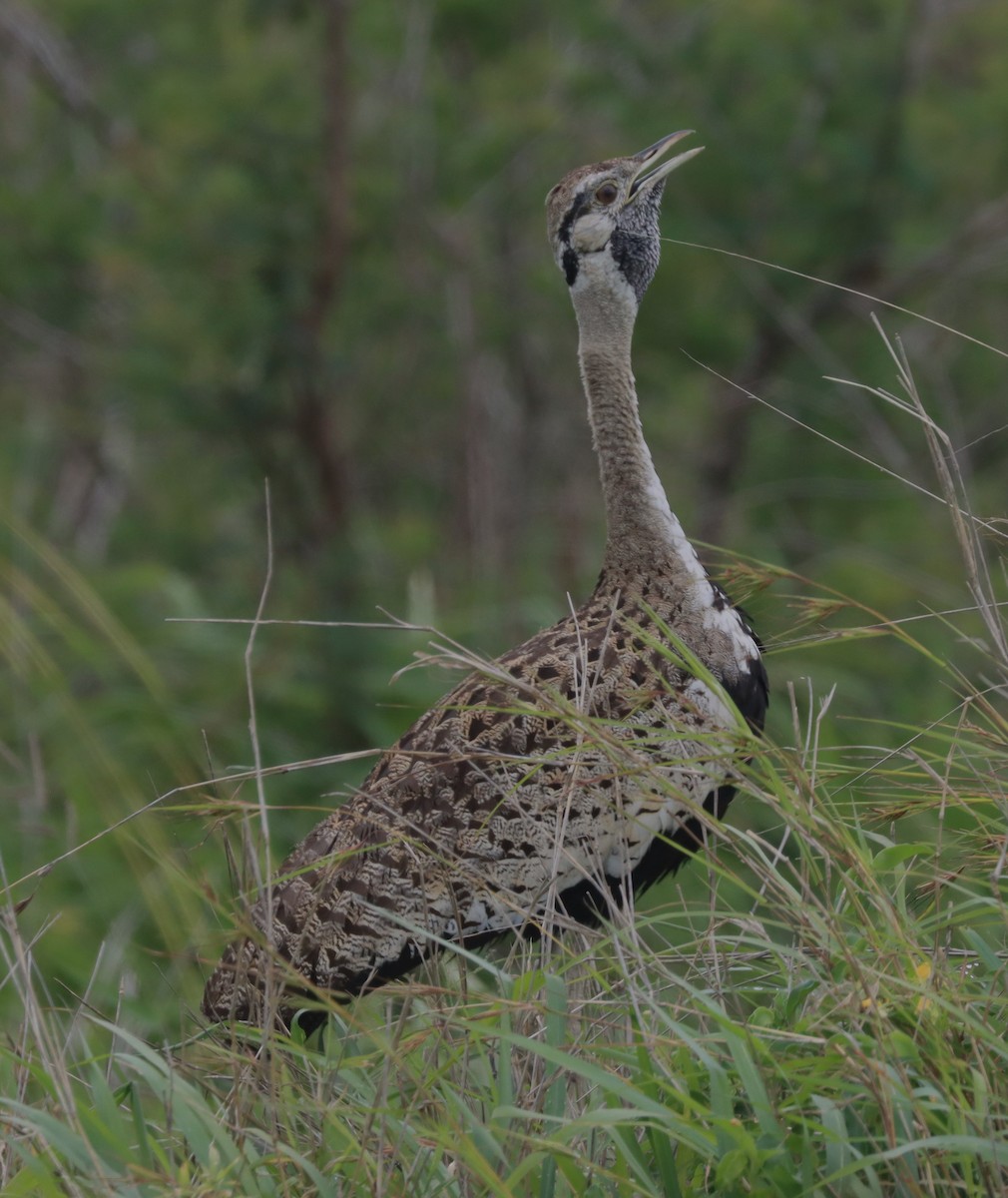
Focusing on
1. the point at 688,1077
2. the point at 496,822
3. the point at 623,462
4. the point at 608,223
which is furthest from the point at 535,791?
the point at 608,223

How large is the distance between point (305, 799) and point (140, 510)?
172 inches

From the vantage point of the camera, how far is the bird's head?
4016 millimetres

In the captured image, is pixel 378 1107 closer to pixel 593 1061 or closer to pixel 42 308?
pixel 593 1061

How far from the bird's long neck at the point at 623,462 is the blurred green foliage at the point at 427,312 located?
2.90 m

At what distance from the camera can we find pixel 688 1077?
245cm

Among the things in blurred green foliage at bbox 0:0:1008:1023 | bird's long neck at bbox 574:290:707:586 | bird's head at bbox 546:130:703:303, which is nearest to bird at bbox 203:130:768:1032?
Answer: bird's long neck at bbox 574:290:707:586

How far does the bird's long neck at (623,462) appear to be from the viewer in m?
3.78

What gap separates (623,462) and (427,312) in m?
5.76

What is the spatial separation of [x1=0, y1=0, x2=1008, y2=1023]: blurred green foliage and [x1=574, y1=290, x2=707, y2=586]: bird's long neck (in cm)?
290

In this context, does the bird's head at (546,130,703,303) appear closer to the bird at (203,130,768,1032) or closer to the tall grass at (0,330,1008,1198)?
the bird at (203,130,768,1032)

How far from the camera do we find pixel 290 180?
8.25m

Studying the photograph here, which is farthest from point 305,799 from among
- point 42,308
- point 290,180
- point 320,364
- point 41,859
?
point 42,308

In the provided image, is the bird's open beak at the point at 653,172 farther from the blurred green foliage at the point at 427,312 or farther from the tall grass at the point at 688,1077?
the blurred green foliage at the point at 427,312

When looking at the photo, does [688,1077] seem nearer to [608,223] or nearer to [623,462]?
[623,462]
